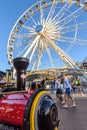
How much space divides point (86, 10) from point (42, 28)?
575 centimetres

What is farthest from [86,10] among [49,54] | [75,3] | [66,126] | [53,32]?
[66,126]

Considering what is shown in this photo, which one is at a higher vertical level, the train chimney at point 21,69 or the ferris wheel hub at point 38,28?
the ferris wheel hub at point 38,28

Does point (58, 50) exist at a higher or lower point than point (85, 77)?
higher

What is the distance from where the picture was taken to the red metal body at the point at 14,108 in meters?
2.89

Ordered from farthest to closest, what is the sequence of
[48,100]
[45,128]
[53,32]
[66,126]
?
[53,32]
[66,126]
[48,100]
[45,128]

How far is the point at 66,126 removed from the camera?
517 centimetres

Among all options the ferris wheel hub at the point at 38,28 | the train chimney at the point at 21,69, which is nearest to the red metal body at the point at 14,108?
the train chimney at the point at 21,69

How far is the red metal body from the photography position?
2891mm

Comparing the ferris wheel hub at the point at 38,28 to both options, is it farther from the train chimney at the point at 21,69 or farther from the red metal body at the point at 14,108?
the red metal body at the point at 14,108

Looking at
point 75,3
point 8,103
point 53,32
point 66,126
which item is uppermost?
point 75,3

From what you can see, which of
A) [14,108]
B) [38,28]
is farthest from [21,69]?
[38,28]

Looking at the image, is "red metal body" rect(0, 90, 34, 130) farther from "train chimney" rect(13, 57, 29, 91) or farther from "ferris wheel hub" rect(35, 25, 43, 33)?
"ferris wheel hub" rect(35, 25, 43, 33)

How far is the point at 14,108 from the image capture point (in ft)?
9.78

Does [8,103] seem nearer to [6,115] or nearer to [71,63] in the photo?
[6,115]
